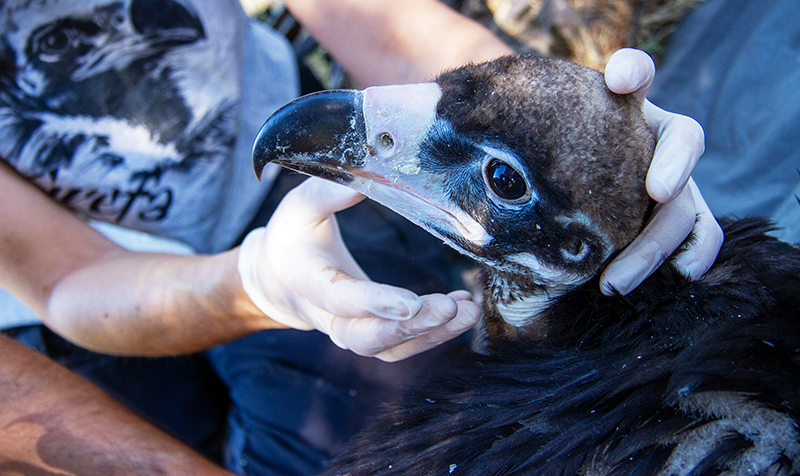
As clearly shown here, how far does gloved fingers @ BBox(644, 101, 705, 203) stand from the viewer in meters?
1.08

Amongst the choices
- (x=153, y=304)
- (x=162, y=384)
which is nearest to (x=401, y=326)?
(x=153, y=304)

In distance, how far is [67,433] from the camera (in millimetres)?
1521

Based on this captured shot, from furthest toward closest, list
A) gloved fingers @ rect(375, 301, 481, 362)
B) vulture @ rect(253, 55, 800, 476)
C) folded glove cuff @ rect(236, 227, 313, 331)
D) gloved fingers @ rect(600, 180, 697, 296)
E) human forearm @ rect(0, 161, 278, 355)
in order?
human forearm @ rect(0, 161, 278, 355), folded glove cuff @ rect(236, 227, 313, 331), gloved fingers @ rect(375, 301, 481, 362), gloved fingers @ rect(600, 180, 697, 296), vulture @ rect(253, 55, 800, 476)

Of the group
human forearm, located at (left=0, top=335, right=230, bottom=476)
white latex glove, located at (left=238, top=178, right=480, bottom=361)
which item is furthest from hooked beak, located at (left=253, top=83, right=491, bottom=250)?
human forearm, located at (left=0, top=335, right=230, bottom=476)

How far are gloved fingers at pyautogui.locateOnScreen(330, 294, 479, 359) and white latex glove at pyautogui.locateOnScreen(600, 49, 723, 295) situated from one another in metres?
0.36

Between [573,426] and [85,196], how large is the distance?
72.5 inches

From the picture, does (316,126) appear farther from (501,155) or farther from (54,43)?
(54,43)

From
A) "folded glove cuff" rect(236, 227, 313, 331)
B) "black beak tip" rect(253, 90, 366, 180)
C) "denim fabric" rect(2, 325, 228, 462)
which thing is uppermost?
"black beak tip" rect(253, 90, 366, 180)

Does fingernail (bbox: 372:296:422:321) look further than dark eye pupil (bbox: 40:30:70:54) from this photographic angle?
No

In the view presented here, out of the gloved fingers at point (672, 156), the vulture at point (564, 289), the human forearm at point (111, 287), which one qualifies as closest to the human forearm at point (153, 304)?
the human forearm at point (111, 287)

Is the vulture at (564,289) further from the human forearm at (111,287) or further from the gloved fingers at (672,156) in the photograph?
the human forearm at (111,287)

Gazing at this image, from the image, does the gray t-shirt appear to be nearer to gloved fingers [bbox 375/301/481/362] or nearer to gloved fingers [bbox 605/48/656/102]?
gloved fingers [bbox 375/301/481/362]

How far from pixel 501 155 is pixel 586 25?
9.53 ft

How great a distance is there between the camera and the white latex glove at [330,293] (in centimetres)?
121
